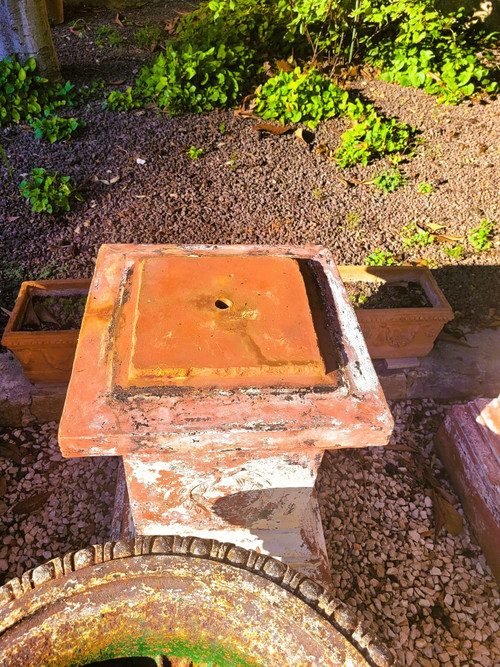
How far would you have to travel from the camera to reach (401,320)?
277cm

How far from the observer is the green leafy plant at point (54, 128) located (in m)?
4.21

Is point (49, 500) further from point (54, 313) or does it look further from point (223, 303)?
point (223, 303)

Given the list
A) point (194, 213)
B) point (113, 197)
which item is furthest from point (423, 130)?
point (113, 197)

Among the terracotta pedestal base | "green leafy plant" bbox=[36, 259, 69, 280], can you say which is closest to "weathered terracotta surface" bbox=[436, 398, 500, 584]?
the terracotta pedestal base

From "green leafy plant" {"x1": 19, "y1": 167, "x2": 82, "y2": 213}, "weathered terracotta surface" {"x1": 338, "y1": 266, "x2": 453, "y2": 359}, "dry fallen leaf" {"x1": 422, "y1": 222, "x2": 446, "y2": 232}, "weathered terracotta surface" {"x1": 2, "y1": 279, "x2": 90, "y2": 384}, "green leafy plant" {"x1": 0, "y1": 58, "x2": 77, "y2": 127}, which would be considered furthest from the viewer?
"green leafy plant" {"x1": 0, "y1": 58, "x2": 77, "y2": 127}

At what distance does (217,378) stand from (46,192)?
3013 millimetres

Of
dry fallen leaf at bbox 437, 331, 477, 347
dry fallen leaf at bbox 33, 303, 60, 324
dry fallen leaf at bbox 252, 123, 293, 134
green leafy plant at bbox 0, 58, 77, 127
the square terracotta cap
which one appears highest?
green leafy plant at bbox 0, 58, 77, 127

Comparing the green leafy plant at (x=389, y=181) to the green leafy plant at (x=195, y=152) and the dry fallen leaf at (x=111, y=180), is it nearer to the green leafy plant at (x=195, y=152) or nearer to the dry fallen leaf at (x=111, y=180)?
the green leafy plant at (x=195, y=152)

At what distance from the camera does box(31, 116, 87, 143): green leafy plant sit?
13.8 feet

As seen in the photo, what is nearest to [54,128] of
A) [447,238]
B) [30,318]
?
[30,318]

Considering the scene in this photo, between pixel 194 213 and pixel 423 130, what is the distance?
8.56 ft

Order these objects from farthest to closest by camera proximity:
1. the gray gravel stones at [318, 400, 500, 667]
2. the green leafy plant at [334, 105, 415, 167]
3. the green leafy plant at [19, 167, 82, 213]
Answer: the green leafy plant at [334, 105, 415, 167] → the green leafy plant at [19, 167, 82, 213] → the gray gravel stones at [318, 400, 500, 667]

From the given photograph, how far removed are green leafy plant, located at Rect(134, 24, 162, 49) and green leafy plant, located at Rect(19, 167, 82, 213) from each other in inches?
112

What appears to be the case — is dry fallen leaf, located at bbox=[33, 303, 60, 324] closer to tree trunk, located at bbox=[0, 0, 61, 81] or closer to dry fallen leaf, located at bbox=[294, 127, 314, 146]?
dry fallen leaf, located at bbox=[294, 127, 314, 146]
